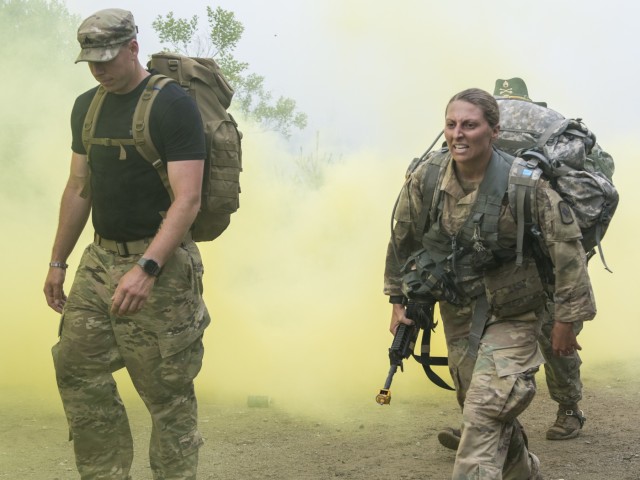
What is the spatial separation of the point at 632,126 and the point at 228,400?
6.85 m

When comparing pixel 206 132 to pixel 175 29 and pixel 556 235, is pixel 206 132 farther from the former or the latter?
pixel 175 29

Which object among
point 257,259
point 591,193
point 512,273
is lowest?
point 257,259

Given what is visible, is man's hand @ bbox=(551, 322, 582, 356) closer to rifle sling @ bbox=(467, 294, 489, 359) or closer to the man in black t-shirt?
rifle sling @ bbox=(467, 294, 489, 359)

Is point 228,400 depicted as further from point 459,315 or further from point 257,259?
point 459,315

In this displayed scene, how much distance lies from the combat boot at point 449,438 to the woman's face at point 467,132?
5.82ft

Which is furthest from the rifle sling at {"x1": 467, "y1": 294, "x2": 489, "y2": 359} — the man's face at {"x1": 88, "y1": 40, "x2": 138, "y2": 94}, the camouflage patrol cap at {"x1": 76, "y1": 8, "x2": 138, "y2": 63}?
the camouflage patrol cap at {"x1": 76, "y1": 8, "x2": 138, "y2": 63}

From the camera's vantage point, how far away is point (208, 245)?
24.6 feet

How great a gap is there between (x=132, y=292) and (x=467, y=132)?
144 cm

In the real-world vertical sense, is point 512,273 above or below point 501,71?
below

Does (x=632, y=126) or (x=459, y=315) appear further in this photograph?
(x=632, y=126)

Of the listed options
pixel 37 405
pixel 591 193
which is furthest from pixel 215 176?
pixel 37 405

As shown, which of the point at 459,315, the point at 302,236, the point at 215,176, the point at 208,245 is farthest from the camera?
the point at 302,236

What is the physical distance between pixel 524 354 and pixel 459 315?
38 cm

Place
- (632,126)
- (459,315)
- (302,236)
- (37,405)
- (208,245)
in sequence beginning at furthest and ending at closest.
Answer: (632,126) → (302,236) → (208,245) → (37,405) → (459,315)
